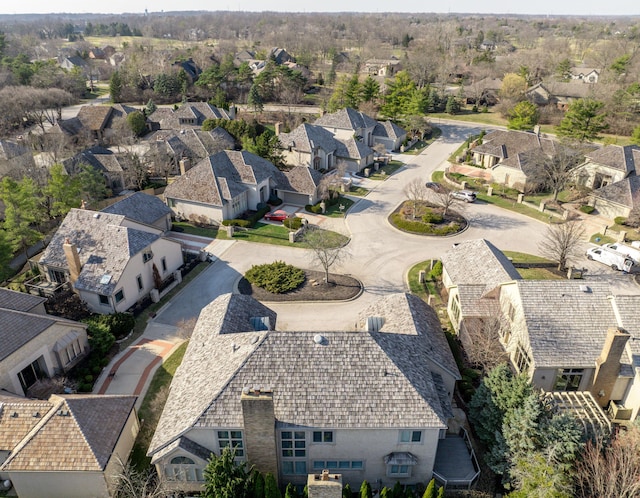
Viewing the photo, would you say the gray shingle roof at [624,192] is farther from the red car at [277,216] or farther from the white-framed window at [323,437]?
the white-framed window at [323,437]

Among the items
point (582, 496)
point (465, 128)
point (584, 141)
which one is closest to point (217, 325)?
point (582, 496)

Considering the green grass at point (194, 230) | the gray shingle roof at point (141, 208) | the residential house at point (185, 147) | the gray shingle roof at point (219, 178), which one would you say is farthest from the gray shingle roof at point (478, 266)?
the residential house at point (185, 147)

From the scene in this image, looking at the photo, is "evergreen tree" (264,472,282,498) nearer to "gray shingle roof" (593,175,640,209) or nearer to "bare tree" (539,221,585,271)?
"bare tree" (539,221,585,271)

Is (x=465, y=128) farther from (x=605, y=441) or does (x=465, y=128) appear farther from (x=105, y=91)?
(x=105, y=91)

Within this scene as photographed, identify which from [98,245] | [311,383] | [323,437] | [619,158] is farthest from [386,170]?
[323,437]

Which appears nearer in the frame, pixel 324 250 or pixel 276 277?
pixel 324 250

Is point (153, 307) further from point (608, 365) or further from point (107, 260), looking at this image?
point (608, 365)
